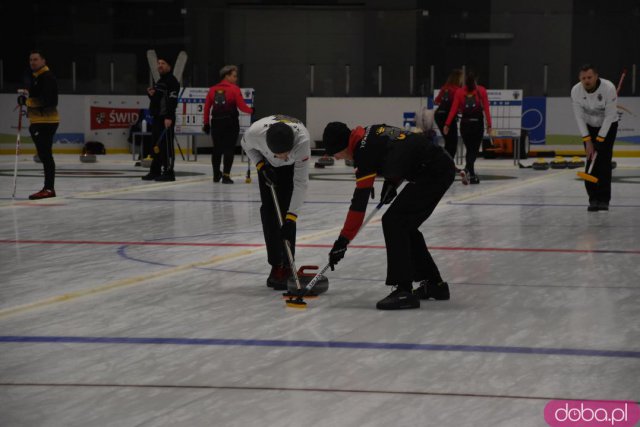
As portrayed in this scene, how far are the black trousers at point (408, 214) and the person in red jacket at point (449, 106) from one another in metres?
9.15

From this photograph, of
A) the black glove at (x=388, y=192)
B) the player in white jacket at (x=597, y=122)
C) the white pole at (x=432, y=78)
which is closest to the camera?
the black glove at (x=388, y=192)

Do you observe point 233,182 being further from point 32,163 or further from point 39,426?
point 39,426

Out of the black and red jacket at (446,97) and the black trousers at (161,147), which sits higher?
the black and red jacket at (446,97)

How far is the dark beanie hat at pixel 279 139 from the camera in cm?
636

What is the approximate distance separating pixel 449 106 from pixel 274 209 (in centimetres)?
894

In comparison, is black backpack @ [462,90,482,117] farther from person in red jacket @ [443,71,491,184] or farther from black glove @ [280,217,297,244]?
black glove @ [280,217,297,244]

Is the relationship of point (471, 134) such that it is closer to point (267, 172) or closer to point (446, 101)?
point (446, 101)

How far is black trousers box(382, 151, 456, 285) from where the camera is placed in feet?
20.3

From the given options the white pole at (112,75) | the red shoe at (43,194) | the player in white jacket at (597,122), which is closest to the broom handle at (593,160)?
the player in white jacket at (597,122)

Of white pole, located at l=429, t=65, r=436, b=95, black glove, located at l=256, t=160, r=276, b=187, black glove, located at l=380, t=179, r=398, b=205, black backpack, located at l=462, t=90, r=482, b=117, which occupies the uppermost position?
white pole, located at l=429, t=65, r=436, b=95

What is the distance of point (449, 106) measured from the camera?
51.2ft

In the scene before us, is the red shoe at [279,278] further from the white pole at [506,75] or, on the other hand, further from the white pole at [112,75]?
the white pole at [506,75]

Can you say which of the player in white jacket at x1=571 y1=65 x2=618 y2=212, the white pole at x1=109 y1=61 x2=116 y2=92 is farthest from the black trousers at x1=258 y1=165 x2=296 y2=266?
the white pole at x1=109 y1=61 x2=116 y2=92

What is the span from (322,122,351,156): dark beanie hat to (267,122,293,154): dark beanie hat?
0.53m
